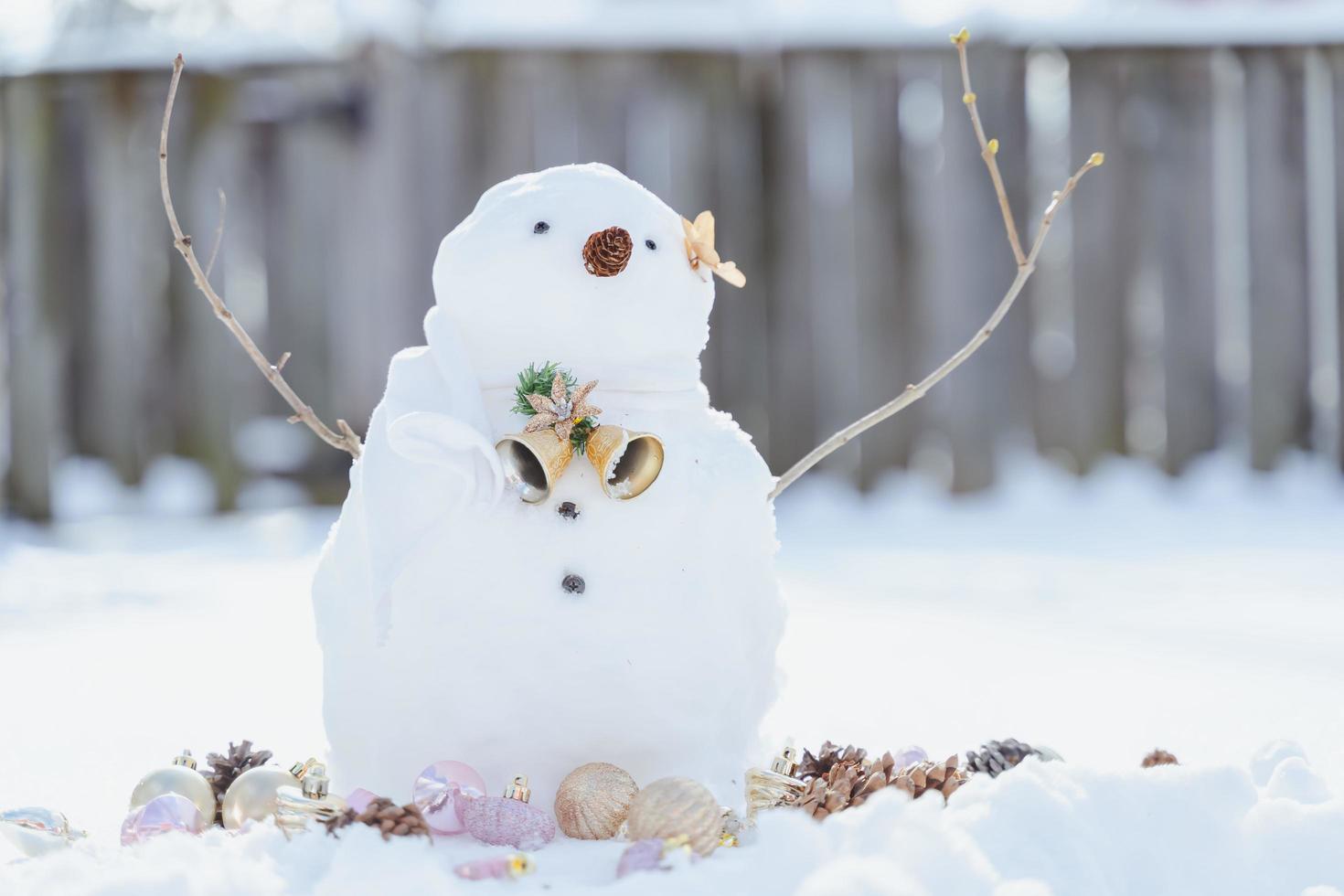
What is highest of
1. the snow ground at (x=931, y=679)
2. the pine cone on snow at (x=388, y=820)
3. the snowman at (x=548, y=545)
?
the snowman at (x=548, y=545)

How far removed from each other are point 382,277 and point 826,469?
161cm

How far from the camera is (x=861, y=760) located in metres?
1.56

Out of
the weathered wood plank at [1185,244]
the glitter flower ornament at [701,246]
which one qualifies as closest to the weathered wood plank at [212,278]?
the weathered wood plank at [1185,244]

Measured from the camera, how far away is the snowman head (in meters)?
1.52

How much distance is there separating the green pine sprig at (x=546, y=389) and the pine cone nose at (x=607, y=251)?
0.39 feet

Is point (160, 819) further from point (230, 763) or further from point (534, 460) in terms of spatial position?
point (534, 460)

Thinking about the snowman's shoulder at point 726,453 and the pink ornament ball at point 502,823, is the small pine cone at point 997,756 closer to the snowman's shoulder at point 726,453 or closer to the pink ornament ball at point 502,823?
the snowman's shoulder at point 726,453

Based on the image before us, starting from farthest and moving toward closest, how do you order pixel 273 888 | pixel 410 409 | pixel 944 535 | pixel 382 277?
pixel 382 277
pixel 944 535
pixel 410 409
pixel 273 888

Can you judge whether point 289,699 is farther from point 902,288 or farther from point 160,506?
point 902,288

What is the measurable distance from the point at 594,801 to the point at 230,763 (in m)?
0.56

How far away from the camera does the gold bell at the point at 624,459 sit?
1.46 m

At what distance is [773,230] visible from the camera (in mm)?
4543

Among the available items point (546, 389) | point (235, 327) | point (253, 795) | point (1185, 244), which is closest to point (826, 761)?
point (546, 389)

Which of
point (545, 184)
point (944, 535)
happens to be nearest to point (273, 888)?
point (545, 184)
